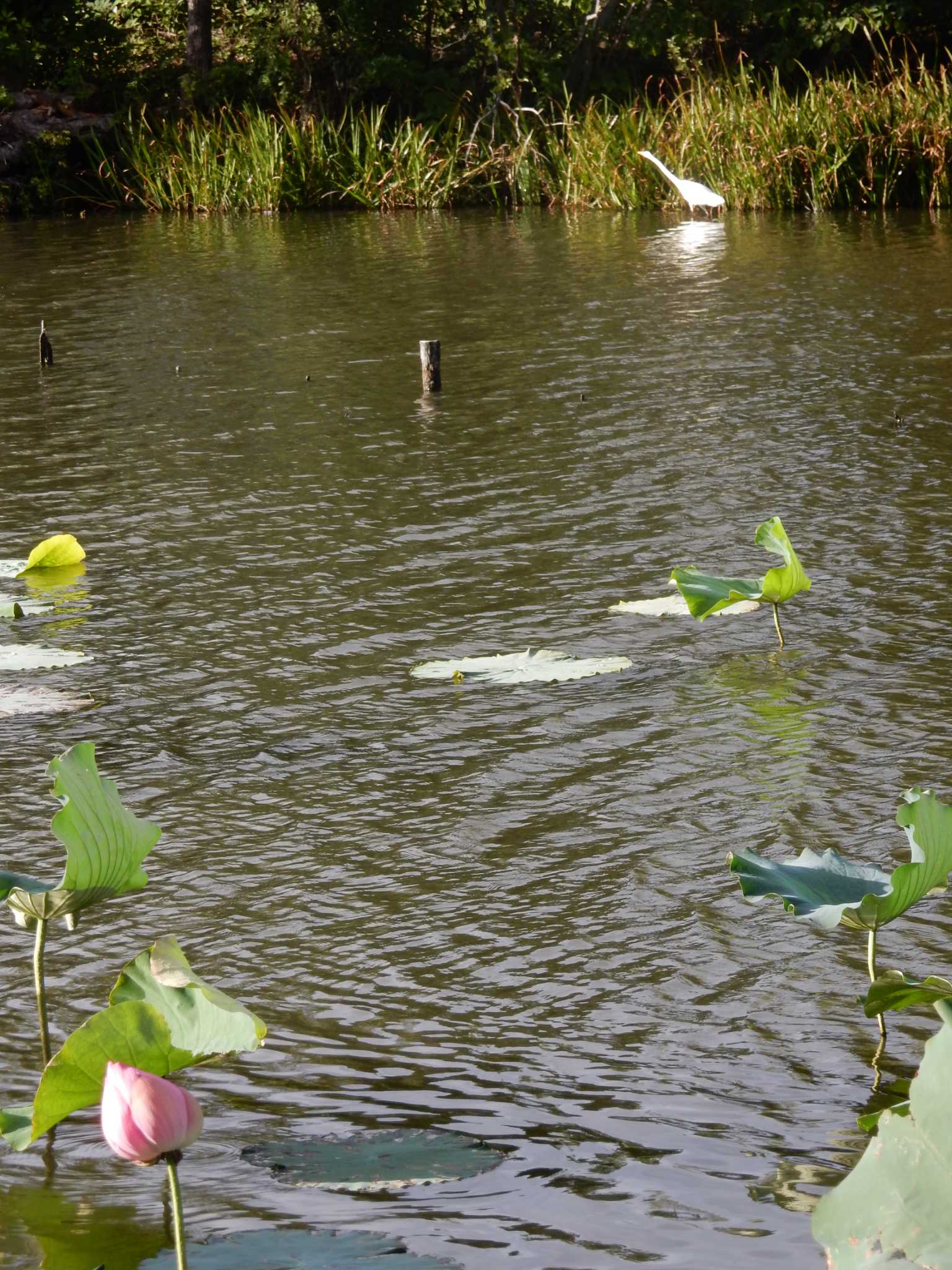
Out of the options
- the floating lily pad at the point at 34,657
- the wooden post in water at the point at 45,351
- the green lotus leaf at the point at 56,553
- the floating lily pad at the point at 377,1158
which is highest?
the wooden post in water at the point at 45,351

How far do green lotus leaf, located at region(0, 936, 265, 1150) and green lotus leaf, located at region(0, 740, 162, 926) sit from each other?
0.70 ft

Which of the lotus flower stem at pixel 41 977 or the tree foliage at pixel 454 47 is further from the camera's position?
the tree foliage at pixel 454 47

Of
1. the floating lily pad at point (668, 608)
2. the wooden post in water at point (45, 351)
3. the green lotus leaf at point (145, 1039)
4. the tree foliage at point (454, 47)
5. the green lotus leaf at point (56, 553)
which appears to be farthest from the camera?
the tree foliage at point (454, 47)

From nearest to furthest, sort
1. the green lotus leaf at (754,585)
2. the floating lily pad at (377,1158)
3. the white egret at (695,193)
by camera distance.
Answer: the floating lily pad at (377,1158) → the green lotus leaf at (754,585) → the white egret at (695,193)

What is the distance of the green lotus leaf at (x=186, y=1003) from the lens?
6.61 feet

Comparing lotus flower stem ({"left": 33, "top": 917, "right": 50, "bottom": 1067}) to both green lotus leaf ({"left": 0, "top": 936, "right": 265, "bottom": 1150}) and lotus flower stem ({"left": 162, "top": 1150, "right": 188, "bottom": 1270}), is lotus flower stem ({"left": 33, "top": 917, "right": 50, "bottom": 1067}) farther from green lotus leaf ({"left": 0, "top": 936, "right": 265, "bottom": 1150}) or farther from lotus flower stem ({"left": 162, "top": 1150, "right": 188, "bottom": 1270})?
lotus flower stem ({"left": 162, "top": 1150, "right": 188, "bottom": 1270})

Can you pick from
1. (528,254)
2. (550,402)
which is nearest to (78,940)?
(550,402)

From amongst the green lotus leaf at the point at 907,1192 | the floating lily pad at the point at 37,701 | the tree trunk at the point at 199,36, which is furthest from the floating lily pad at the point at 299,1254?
the tree trunk at the point at 199,36

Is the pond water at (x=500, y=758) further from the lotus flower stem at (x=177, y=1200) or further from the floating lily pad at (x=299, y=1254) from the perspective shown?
the lotus flower stem at (x=177, y=1200)

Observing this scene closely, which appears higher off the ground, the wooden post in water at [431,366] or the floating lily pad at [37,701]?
the wooden post in water at [431,366]

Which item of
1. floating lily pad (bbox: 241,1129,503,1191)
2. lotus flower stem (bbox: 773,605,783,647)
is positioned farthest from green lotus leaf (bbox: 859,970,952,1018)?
lotus flower stem (bbox: 773,605,783,647)

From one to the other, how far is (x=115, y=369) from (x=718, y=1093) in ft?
28.3

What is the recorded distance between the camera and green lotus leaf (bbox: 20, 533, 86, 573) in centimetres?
598

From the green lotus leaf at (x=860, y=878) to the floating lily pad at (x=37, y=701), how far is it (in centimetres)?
277
